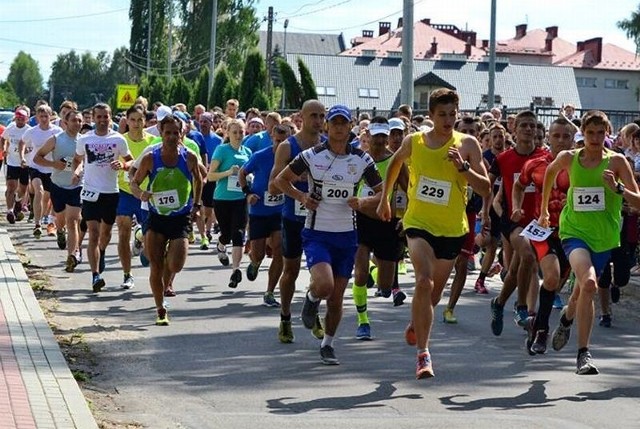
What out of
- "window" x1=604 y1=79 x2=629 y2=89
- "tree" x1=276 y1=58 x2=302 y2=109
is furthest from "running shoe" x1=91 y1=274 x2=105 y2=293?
"window" x1=604 y1=79 x2=629 y2=89

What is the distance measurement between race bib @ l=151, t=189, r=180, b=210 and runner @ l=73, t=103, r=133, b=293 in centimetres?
250

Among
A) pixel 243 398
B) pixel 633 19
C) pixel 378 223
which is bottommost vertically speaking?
pixel 243 398

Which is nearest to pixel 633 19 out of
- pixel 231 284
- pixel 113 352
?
pixel 231 284

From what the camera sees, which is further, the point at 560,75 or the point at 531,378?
the point at 560,75

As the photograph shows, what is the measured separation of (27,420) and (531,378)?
150 inches

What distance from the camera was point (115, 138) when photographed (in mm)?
15086

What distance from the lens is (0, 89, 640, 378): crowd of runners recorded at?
986 cm

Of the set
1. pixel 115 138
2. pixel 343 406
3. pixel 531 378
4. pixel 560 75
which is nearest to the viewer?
pixel 343 406

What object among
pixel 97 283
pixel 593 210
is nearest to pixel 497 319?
pixel 593 210

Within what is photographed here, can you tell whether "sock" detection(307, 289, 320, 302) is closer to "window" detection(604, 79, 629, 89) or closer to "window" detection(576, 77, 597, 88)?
"window" detection(576, 77, 597, 88)

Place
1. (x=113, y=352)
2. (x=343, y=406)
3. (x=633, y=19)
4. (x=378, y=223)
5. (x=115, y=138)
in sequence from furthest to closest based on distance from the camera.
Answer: (x=633, y=19)
(x=115, y=138)
(x=378, y=223)
(x=113, y=352)
(x=343, y=406)

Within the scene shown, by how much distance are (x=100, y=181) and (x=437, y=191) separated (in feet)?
20.1

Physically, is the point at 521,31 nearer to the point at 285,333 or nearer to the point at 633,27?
the point at 633,27

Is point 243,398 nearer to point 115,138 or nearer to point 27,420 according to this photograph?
point 27,420
